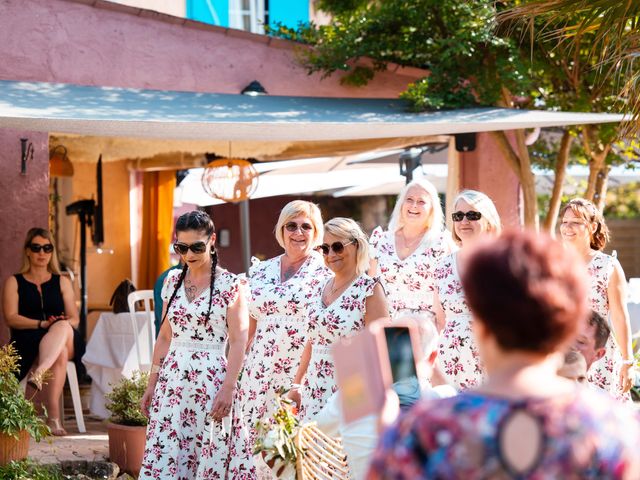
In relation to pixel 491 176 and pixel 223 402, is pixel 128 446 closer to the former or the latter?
pixel 223 402

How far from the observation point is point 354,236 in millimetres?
5035

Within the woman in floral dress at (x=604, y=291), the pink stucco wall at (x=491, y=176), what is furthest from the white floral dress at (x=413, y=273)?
the pink stucco wall at (x=491, y=176)

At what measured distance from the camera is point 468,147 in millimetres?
9969

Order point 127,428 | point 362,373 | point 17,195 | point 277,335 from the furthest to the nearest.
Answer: point 17,195, point 127,428, point 277,335, point 362,373

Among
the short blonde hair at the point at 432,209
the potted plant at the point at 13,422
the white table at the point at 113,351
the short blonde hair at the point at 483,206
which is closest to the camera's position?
the short blonde hair at the point at 483,206

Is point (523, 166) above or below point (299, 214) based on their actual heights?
above

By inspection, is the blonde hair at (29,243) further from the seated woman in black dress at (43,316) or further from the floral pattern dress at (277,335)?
the floral pattern dress at (277,335)

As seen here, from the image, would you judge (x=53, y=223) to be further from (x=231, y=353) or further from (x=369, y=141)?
(x=231, y=353)

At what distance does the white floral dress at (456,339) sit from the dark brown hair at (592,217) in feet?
3.62

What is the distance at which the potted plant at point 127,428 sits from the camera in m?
6.93

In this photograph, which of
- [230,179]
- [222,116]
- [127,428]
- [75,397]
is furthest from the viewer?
[230,179]

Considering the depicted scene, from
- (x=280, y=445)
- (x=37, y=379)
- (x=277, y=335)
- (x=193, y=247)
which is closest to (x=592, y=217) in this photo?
(x=277, y=335)

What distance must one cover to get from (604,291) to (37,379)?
12.0ft

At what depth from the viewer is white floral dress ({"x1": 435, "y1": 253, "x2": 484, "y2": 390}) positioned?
17.2 ft
